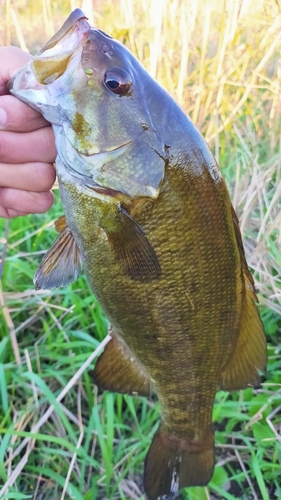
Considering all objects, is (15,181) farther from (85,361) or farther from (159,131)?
(85,361)

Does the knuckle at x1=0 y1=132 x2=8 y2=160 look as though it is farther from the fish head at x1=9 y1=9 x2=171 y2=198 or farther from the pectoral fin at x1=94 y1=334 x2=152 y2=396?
the pectoral fin at x1=94 y1=334 x2=152 y2=396

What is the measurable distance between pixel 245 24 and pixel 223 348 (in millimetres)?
1768

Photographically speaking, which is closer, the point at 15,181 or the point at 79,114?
the point at 79,114

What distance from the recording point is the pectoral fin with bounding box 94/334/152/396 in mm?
1302

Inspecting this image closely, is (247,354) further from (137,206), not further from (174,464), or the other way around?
(137,206)

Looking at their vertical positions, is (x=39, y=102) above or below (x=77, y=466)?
above

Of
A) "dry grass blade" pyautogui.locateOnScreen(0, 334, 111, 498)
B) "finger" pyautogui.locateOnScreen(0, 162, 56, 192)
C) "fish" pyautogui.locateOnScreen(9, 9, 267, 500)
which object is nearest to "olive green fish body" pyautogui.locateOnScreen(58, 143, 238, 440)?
"fish" pyautogui.locateOnScreen(9, 9, 267, 500)

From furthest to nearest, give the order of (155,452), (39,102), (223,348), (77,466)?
1. (77,466)
2. (155,452)
3. (223,348)
4. (39,102)

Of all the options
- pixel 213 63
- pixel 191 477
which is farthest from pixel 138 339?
pixel 213 63

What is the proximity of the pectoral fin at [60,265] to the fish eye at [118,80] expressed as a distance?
350 millimetres

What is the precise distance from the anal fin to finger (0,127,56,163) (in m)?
0.65

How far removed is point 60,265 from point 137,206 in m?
→ 0.27

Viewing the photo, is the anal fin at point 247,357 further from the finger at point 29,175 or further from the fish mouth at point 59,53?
the fish mouth at point 59,53

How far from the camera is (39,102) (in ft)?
2.93
